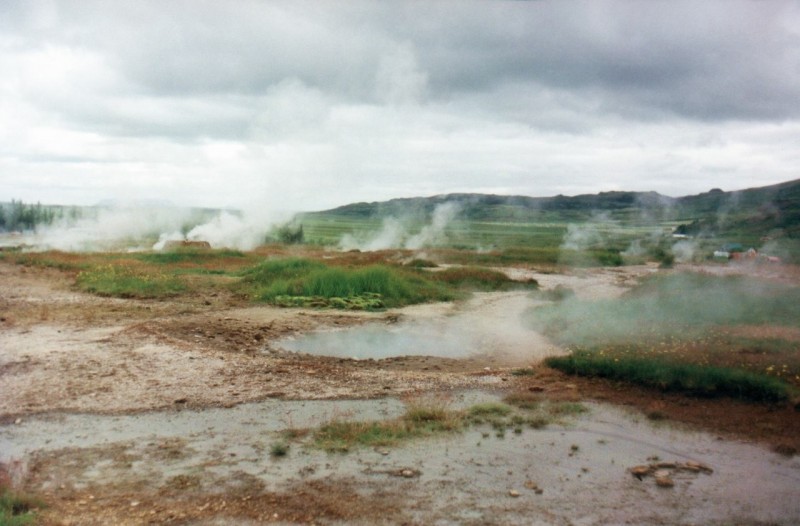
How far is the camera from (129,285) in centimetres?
2209

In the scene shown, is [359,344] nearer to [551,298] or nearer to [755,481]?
[755,481]

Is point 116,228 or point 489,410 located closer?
point 489,410

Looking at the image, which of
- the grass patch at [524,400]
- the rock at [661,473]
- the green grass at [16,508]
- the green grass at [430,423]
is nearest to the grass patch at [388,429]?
the green grass at [430,423]

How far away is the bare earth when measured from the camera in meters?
5.91

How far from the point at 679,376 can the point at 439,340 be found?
6400mm

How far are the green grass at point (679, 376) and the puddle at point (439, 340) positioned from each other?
183cm

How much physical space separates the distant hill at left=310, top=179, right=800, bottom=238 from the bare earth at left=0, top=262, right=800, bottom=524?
164ft

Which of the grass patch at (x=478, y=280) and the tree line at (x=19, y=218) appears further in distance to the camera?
the tree line at (x=19, y=218)

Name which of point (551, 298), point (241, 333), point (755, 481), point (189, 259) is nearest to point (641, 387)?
point (755, 481)

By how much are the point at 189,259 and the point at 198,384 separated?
26.5 meters

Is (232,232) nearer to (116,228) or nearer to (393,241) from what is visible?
(116,228)

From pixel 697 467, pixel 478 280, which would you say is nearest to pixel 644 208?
pixel 478 280

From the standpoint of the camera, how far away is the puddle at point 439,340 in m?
13.5

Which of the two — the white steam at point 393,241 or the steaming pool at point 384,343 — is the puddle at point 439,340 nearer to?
the steaming pool at point 384,343
